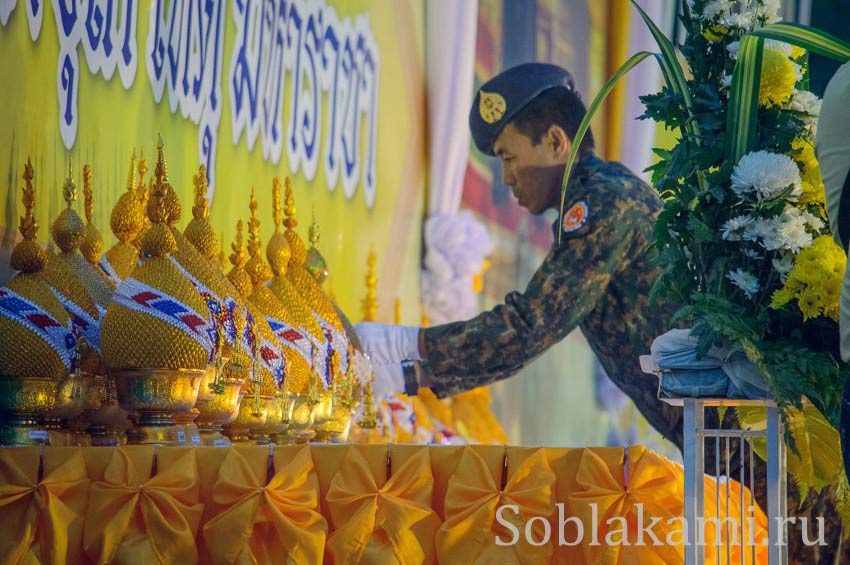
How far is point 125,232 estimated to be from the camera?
2.76 meters

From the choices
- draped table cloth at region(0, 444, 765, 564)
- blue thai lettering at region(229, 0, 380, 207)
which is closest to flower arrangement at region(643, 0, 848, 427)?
draped table cloth at region(0, 444, 765, 564)

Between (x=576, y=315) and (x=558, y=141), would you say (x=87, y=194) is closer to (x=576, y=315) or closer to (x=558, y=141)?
(x=576, y=315)

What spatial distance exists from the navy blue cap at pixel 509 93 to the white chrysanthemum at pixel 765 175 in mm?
1862

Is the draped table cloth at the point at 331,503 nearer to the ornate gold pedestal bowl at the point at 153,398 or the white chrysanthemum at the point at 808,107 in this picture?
the ornate gold pedestal bowl at the point at 153,398

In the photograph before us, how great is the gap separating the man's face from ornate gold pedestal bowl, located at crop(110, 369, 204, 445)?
198 cm

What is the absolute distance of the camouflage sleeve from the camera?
12.1 ft

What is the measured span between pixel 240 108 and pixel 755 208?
2216 millimetres

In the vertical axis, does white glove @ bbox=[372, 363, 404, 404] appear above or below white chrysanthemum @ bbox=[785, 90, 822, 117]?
below

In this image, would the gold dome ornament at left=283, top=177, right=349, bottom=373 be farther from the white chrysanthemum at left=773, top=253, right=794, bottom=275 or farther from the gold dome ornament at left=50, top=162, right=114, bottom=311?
the white chrysanthemum at left=773, top=253, right=794, bottom=275

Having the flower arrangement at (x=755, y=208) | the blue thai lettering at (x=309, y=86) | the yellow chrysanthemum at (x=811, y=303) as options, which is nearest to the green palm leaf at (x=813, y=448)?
the flower arrangement at (x=755, y=208)

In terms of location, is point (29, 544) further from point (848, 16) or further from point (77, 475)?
point (848, 16)

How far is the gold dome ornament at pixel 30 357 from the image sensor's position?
89.9 inches

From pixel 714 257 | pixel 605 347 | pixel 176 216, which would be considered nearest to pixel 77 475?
pixel 176 216

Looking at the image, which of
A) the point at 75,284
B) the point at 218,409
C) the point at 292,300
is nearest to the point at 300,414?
the point at 292,300
